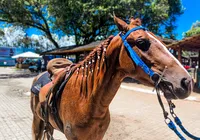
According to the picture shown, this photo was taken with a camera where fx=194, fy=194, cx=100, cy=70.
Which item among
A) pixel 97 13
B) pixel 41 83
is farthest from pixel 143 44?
pixel 97 13

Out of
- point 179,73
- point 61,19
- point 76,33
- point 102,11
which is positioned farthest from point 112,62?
point 76,33

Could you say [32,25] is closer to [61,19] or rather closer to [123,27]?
[61,19]

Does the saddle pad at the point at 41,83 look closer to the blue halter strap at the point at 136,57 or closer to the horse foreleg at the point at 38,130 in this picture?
the horse foreleg at the point at 38,130

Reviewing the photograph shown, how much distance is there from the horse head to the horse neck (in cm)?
9

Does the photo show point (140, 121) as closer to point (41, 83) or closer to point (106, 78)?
point (41, 83)

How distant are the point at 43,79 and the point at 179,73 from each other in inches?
83.1

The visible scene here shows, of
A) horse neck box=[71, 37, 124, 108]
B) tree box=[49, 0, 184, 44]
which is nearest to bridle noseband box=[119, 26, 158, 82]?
horse neck box=[71, 37, 124, 108]

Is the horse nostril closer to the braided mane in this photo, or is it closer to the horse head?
the horse head

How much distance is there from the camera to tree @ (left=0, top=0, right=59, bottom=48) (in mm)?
19609

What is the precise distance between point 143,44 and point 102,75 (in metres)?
0.48

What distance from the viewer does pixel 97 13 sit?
1894 cm

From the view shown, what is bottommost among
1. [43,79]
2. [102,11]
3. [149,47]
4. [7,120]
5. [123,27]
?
[7,120]

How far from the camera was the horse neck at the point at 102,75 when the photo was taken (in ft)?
5.34

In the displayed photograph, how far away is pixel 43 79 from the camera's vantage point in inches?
113
